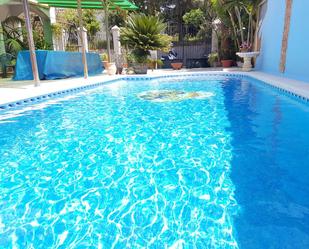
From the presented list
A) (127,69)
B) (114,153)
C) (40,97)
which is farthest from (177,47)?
(114,153)

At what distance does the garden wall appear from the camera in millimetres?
7824

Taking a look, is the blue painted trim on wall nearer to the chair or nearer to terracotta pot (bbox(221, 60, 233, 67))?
terracotta pot (bbox(221, 60, 233, 67))

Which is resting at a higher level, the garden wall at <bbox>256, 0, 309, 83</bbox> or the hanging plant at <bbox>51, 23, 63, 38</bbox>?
the hanging plant at <bbox>51, 23, 63, 38</bbox>

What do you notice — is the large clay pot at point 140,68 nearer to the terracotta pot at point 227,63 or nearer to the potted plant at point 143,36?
the potted plant at point 143,36

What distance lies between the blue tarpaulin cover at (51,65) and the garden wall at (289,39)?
868cm

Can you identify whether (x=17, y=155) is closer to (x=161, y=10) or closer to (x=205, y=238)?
(x=205, y=238)

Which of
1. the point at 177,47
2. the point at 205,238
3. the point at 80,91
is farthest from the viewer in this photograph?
the point at 177,47

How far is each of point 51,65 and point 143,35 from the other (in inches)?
183

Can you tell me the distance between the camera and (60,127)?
16.4 ft

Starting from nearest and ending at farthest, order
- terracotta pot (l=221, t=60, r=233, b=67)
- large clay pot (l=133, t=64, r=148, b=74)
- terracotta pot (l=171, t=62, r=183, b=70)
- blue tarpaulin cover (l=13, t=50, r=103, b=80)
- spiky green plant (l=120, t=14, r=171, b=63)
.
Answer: blue tarpaulin cover (l=13, t=50, r=103, b=80) < spiky green plant (l=120, t=14, r=171, b=63) < large clay pot (l=133, t=64, r=148, b=74) < terracotta pot (l=221, t=60, r=233, b=67) < terracotta pot (l=171, t=62, r=183, b=70)

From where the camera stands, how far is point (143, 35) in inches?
496

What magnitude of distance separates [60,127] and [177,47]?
1540cm

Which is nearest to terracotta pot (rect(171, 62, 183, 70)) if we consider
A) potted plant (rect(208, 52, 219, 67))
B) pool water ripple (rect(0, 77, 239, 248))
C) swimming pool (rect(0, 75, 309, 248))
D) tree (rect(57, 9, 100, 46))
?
potted plant (rect(208, 52, 219, 67))

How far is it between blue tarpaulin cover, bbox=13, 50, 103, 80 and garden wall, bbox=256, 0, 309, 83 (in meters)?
8.68
